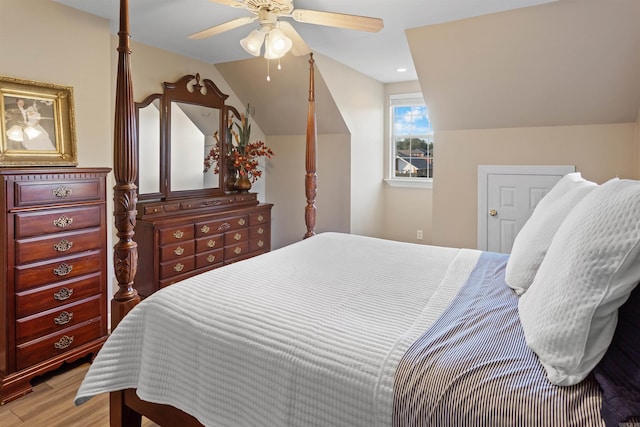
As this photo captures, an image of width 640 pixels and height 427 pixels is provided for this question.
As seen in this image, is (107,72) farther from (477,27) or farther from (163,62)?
(477,27)

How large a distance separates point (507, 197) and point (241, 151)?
272cm

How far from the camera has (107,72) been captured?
2904mm

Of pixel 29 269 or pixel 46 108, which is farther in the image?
pixel 46 108

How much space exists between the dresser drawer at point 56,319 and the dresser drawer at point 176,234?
85 cm

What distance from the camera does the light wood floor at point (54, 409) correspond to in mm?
1986

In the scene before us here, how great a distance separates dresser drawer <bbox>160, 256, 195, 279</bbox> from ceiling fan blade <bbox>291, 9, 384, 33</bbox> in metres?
2.23

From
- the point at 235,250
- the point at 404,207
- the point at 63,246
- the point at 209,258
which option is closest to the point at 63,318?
the point at 63,246

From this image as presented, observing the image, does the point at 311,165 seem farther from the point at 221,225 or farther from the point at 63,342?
the point at 63,342

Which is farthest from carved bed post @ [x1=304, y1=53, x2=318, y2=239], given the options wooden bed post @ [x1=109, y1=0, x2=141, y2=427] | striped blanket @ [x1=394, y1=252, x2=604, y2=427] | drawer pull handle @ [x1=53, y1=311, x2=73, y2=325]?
striped blanket @ [x1=394, y1=252, x2=604, y2=427]

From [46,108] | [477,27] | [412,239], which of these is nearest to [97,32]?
[46,108]

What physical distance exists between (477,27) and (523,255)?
2043 millimetres

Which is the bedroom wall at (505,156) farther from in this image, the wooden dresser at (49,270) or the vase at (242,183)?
the wooden dresser at (49,270)

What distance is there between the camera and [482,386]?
0.95 m

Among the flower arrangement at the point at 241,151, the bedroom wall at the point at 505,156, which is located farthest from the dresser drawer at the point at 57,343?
the bedroom wall at the point at 505,156
